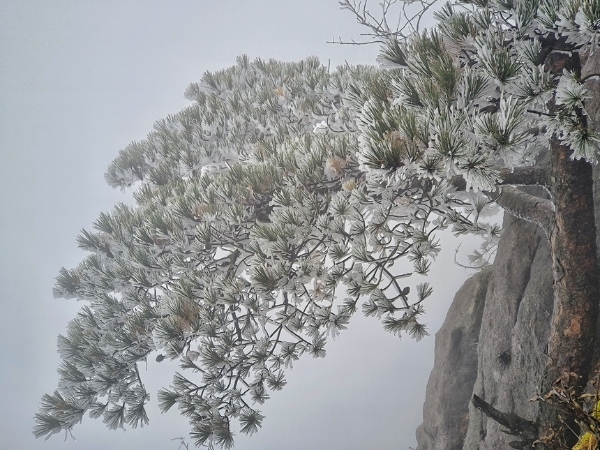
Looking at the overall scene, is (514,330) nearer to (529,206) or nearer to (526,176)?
(529,206)

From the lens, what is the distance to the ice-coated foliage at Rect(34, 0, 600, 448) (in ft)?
4.56

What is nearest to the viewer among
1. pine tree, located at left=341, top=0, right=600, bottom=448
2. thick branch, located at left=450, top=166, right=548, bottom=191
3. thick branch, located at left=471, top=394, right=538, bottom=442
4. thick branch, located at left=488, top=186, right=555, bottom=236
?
pine tree, located at left=341, top=0, right=600, bottom=448

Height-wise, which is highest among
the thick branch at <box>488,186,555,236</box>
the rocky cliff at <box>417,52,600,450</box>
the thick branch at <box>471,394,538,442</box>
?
the thick branch at <box>488,186,555,236</box>

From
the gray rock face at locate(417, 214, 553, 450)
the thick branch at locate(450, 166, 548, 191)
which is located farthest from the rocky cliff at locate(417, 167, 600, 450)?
the thick branch at locate(450, 166, 548, 191)

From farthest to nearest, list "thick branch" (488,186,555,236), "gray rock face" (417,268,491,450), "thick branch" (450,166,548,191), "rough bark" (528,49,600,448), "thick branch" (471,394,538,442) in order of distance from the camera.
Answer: "gray rock face" (417,268,491,450) < "thick branch" (450,166,548,191) < "thick branch" (488,186,555,236) < "thick branch" (471,394,538,442) < "rough bark" (528,49,600,448)

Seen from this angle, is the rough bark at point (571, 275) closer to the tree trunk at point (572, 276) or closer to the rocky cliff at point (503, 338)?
the tree trunk at point (572, 276)

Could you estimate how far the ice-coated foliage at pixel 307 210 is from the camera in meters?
1.39

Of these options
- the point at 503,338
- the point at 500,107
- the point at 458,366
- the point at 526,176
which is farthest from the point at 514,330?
the point at 500,107

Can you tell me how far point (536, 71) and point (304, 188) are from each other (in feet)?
4.40

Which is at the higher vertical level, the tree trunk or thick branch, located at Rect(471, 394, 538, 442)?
the tree trunk

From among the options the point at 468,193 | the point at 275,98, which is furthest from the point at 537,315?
the point at 275,98

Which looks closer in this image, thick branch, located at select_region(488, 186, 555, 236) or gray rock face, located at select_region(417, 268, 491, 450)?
thick branch, located at select_region(488, 186, 555, 236)

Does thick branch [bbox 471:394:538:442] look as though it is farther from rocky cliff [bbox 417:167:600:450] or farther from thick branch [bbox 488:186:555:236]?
thick branch [bbox 488:186:555:236]

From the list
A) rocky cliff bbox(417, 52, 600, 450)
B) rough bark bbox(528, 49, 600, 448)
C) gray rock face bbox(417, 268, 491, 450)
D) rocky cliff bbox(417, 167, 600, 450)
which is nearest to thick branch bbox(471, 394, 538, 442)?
rough bark bbox(528, 49, 600, 448)
